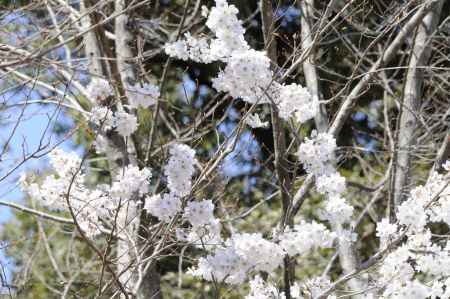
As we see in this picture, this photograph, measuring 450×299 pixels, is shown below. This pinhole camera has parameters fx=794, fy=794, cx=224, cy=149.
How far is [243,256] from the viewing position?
9.57 feet

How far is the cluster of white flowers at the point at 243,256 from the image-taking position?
9.53 ft

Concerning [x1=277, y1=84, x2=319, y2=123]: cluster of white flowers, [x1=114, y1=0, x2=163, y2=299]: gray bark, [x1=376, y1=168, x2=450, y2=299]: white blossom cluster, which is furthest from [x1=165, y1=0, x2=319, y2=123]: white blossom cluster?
[x1=114, y1=0, x2=163, y2=299]: gray bark

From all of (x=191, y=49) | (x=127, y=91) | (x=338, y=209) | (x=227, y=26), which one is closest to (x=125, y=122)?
(x=127, y=91)

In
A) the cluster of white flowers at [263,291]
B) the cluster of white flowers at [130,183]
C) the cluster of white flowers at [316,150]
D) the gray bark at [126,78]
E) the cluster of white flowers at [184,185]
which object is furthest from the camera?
the gray bark at [126,78]

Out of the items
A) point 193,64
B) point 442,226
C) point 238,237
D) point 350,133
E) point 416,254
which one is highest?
point 238,237

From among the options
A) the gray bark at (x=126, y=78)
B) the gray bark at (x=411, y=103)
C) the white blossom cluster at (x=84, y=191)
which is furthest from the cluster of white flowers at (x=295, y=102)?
the gray bark at (x=411, y=103)

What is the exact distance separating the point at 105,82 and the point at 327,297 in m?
1.33

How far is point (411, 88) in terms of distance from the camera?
17.7ft

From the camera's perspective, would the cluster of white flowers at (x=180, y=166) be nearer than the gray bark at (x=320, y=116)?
Yes

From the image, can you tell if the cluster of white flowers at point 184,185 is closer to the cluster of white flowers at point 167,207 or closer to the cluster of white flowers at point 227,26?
the cluster of white flowers at point 167,207

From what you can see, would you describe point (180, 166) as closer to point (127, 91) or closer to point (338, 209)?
point (127, 91)

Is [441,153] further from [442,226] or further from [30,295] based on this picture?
[30,295]

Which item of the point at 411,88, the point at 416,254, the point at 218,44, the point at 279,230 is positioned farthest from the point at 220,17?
the point at 411,88

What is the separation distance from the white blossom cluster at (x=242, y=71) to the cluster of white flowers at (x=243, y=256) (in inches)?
21.9
